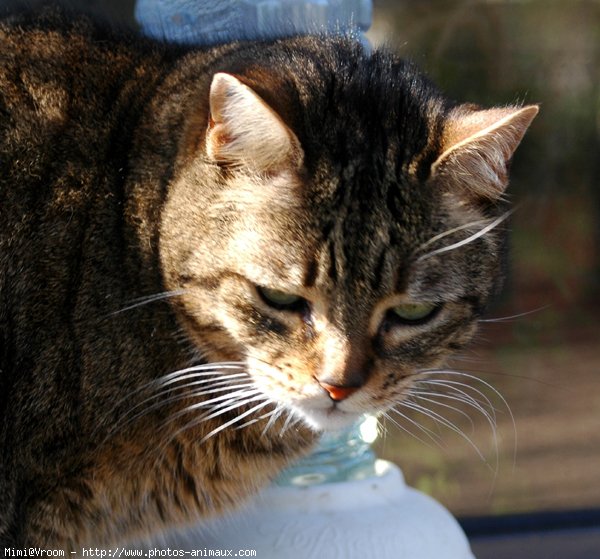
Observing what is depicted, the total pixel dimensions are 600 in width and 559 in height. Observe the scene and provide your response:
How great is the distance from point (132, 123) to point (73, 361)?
39 centimetres

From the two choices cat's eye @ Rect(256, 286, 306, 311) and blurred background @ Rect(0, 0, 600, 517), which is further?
blurred background @ Rect(0, 0, 600, 517)

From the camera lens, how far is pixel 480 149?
1.36 metres

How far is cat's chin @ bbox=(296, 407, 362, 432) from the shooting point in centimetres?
142

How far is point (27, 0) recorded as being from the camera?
1781 millimetres

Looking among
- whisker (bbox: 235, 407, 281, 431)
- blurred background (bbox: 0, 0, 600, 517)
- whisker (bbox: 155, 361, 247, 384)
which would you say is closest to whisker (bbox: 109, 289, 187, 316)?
whisker (bbox: 155, 361, 247, 384)

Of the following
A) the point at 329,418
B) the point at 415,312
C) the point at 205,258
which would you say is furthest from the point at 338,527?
the point at 205,258

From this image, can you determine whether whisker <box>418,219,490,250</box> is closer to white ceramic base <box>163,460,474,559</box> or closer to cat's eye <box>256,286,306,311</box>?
cat's eye <box>256,286,306,311</box>

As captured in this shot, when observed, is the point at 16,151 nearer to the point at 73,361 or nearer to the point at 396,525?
the point at 73,361

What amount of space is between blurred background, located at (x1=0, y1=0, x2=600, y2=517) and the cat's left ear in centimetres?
125

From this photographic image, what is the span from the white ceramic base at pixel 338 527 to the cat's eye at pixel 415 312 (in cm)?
47

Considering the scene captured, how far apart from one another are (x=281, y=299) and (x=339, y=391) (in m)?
0.16

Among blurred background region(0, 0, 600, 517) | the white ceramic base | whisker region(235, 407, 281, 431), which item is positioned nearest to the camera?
whisker region(235, 407, 281, 431)

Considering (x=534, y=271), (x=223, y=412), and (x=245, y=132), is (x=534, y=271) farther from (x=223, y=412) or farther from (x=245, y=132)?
(x=245, y=132)

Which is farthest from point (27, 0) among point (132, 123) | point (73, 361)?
point (73, 361)
